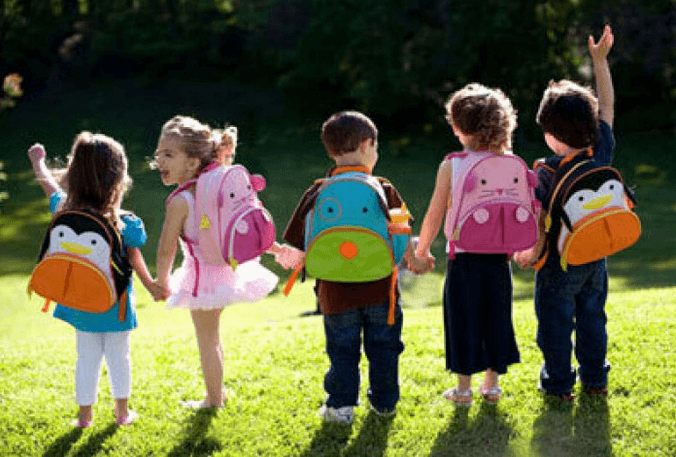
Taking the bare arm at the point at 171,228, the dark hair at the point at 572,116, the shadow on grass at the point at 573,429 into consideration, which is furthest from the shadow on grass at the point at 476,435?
the bare arm at the point at 171,228

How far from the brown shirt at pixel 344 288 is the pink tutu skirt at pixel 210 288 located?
0.35m

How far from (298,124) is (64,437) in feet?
60.2

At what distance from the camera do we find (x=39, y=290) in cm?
401

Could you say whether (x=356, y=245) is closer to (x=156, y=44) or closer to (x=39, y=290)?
(x=39, y=290)

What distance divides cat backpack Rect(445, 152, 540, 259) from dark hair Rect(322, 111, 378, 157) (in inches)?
17.1

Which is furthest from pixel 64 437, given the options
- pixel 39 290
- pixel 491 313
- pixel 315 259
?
pixel 491 313

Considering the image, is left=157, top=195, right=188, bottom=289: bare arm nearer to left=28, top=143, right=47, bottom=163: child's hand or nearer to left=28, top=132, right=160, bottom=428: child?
left=28, top=132, right=160, bottom=428: child

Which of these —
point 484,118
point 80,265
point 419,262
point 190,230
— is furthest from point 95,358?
point 484,118

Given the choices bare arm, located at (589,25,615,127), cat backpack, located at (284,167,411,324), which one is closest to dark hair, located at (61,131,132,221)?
cat backpack, located at (284,167,411,324)

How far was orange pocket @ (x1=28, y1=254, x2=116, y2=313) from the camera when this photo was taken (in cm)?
399

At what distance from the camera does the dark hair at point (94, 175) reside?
4.04 metres

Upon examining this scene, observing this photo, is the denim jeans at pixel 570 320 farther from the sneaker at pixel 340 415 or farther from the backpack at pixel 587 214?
the sneaker at pixel 340 415

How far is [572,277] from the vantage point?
425cm

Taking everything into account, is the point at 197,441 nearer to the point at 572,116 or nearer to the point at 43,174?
the point at 43,174
